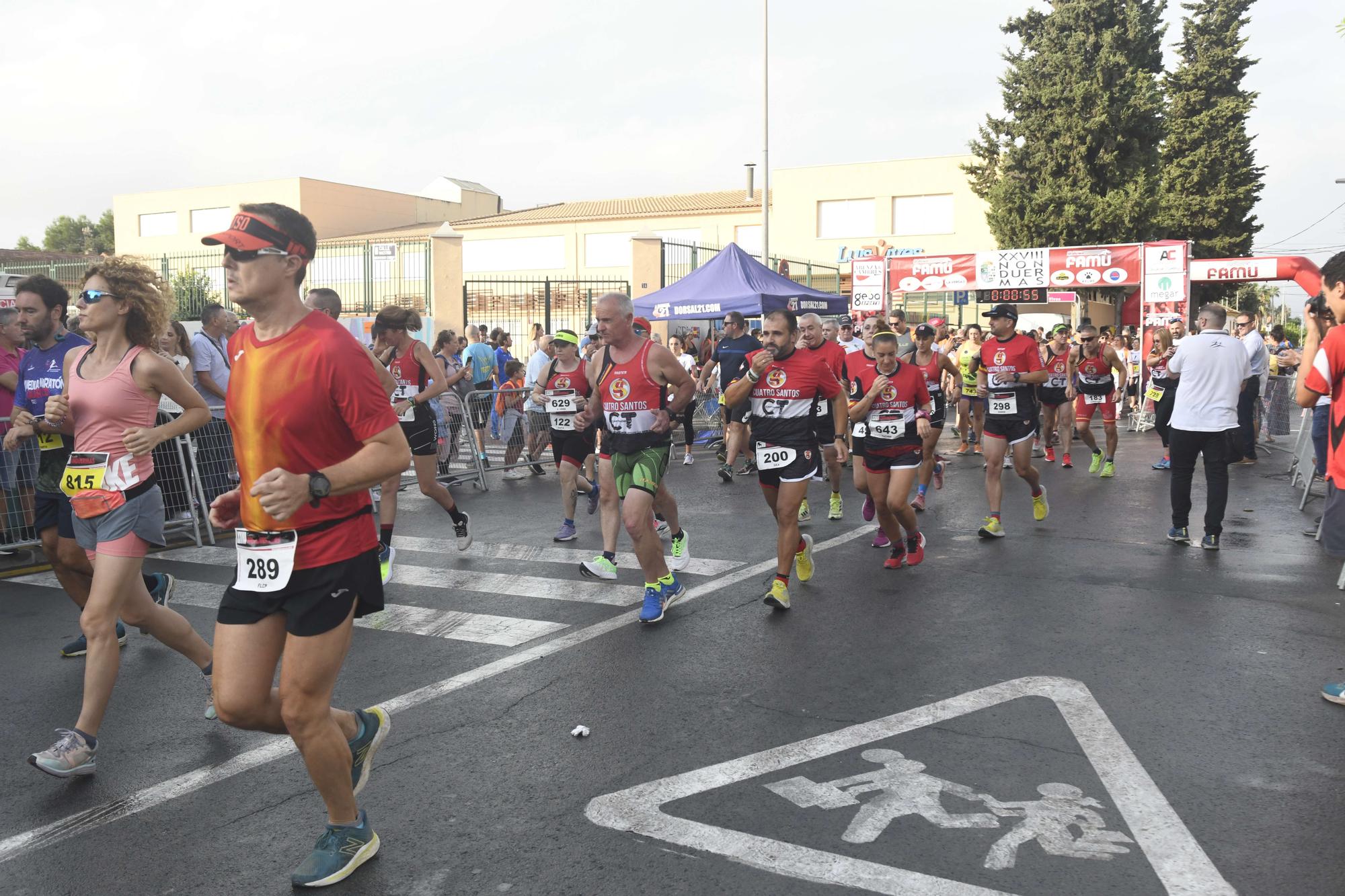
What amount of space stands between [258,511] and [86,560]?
2772 millimetres

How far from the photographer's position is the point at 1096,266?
21703 millimetres

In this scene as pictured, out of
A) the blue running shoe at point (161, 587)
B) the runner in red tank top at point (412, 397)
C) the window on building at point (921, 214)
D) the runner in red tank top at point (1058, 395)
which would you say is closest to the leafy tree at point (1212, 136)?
the window on building at point (921, 214)

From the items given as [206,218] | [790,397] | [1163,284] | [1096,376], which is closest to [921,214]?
[1163,284]

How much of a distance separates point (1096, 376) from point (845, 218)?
34220mm

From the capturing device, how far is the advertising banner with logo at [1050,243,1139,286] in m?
21.4

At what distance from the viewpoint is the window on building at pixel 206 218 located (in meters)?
53.2

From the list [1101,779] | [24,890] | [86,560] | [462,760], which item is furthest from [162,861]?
[1101,779]

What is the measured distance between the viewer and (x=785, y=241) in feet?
159

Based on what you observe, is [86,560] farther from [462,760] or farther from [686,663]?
[686,663]

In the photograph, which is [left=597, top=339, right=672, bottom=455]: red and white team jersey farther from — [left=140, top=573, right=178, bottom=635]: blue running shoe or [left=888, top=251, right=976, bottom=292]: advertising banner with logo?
[left=888, top=251, right=976, bottom=292]: advertising banner with logo

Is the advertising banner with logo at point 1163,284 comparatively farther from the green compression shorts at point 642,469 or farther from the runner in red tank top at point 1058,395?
the green compression shorts at point 642,469

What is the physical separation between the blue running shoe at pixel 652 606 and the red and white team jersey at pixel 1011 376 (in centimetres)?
451

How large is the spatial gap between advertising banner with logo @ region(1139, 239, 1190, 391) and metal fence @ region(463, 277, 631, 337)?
10974mm

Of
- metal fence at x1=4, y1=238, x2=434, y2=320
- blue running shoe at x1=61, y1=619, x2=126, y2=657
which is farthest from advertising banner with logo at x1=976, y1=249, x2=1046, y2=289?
blue running shoe at x1=61, y1=619, x2=126, y2=657
